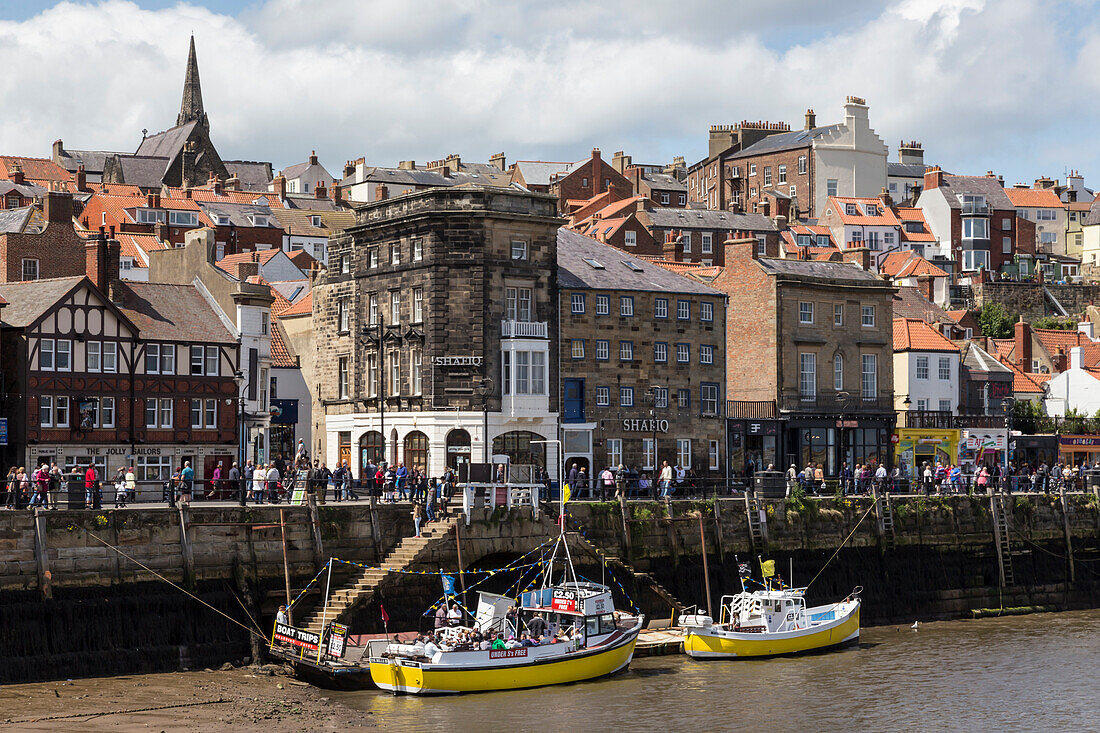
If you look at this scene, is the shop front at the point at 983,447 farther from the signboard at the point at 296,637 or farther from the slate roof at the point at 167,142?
the slate roof at the point at 167,142

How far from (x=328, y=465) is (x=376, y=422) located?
4.26m

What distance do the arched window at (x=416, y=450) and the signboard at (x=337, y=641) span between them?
21.3 meters

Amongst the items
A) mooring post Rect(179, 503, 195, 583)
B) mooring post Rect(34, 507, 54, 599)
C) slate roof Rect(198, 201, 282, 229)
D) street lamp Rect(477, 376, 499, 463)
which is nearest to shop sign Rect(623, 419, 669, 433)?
street lamp Rect(477, 376, 499, 463)

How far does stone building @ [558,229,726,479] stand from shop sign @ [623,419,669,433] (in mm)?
42

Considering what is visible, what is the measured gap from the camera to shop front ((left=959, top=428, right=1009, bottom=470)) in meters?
74.4

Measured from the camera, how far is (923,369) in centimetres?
7562

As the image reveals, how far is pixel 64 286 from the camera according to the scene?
5419 centimetres

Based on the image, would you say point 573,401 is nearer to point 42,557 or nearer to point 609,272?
point 609,272

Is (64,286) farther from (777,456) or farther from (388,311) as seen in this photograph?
(777,456)

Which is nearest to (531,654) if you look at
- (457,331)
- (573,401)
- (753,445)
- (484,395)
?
(484,395)

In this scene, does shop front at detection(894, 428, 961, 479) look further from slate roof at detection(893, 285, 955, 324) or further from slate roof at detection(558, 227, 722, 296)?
slate roof at detection(558, 227, 722, 296)

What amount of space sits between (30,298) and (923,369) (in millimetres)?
43552

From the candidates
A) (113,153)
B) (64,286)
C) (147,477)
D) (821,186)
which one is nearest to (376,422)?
(147,477)

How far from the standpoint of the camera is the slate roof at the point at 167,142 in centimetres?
14525
